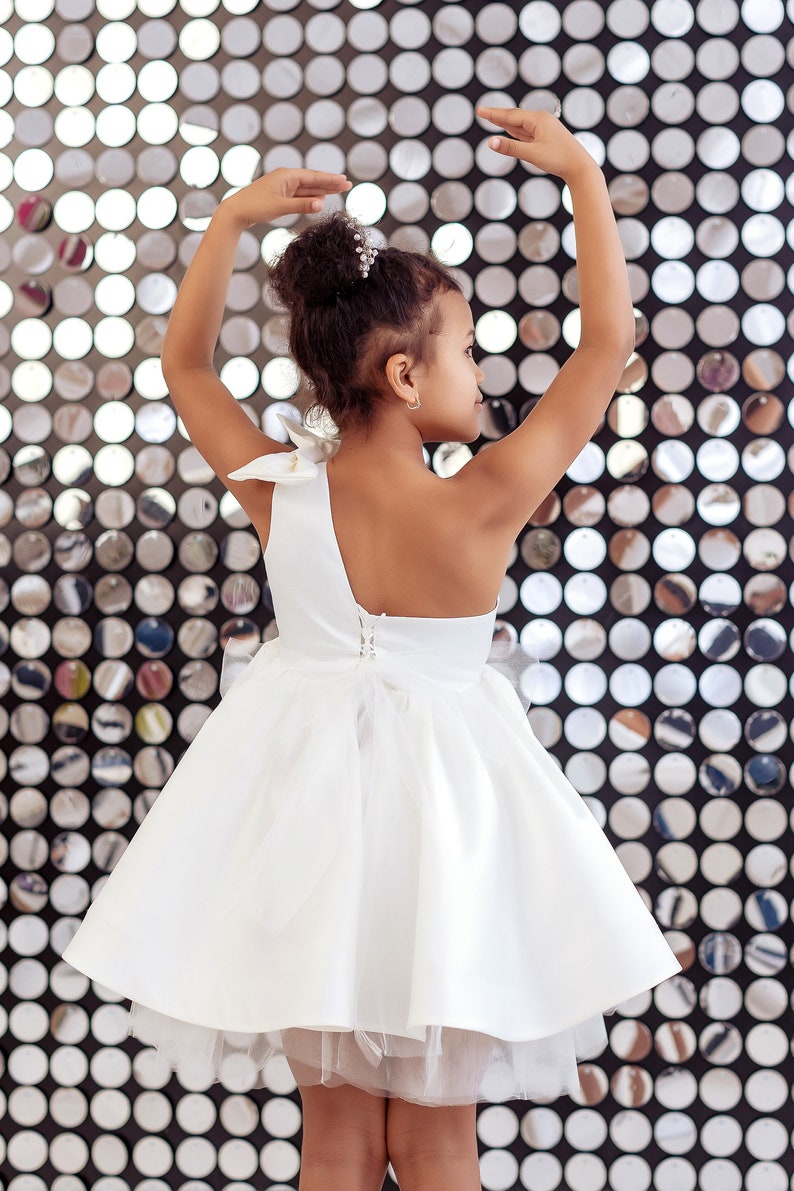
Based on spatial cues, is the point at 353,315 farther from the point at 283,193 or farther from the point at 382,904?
the point at 382,904

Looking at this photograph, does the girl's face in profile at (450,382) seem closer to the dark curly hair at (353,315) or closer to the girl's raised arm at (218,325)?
the dark curly hair at (353,315)

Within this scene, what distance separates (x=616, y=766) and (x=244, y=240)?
0.80 metres

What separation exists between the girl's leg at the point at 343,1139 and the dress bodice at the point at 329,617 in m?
0.38

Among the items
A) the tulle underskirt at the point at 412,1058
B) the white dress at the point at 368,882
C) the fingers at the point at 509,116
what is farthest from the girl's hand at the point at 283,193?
the tulle underskirt at the point at 412,1058

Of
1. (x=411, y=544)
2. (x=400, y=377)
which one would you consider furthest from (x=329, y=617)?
(x=400, y=377)

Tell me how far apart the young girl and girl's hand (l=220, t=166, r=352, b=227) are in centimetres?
1

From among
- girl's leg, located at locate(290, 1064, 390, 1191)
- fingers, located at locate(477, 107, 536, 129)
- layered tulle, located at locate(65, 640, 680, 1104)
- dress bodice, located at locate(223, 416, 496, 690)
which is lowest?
girl's leg, located at locate(290, 1064, 390, 1191)

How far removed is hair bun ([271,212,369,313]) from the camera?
0.85m

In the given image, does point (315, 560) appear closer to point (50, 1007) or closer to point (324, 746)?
point (324, 746)

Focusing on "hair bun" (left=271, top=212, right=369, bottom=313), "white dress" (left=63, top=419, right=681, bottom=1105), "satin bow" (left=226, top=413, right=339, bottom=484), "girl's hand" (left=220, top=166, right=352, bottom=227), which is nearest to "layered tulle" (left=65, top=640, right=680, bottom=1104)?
"white dress" (left=63, top=419, right=681, bottom=1105)

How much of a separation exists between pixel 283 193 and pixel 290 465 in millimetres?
292

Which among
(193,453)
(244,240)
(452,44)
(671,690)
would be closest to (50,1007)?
(193,453)

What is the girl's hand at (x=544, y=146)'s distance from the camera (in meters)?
0.88

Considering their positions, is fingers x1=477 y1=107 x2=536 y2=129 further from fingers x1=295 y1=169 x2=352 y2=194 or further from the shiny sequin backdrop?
the shiny sequin backdrop
